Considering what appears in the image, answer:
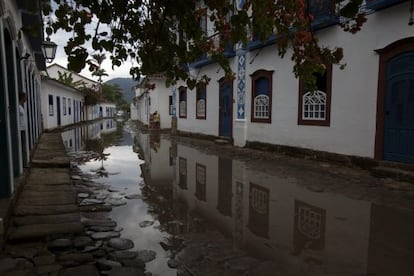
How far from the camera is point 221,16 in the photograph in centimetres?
263

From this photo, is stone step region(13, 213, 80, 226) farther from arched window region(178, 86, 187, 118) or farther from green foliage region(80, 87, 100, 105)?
green foliage region(80, 87, 100, 105)

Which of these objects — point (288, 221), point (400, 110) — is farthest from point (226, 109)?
point (288, 221)

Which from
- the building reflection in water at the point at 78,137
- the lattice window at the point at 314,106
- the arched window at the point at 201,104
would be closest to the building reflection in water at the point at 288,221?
the lattice window at the point at 314,106

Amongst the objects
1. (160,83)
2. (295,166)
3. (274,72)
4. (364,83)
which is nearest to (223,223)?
→ (295,166)

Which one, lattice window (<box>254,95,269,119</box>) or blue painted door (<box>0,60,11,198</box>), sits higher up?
lattice window (<box>254,95,269,119</box>)

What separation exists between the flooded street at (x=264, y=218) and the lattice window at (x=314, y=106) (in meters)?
1.55

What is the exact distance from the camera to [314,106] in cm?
917

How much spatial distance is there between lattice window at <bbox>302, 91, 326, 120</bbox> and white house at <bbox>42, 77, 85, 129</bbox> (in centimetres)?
1503

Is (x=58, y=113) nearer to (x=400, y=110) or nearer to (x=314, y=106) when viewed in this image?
(x=314, y=106)

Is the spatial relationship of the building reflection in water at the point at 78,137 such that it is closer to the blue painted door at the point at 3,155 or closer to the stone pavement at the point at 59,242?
the stone pavement at the point at 59,242

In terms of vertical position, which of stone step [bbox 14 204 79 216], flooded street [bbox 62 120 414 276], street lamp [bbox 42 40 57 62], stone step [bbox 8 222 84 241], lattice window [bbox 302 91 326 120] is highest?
street lamp [bbox 42 40 57 62]

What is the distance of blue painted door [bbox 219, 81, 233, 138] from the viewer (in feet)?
44.0

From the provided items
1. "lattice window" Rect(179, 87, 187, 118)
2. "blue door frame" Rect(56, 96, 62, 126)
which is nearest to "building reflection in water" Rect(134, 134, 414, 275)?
"lattice window" Rect(179, 87, 187, 118)

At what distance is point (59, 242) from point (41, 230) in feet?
1.05
